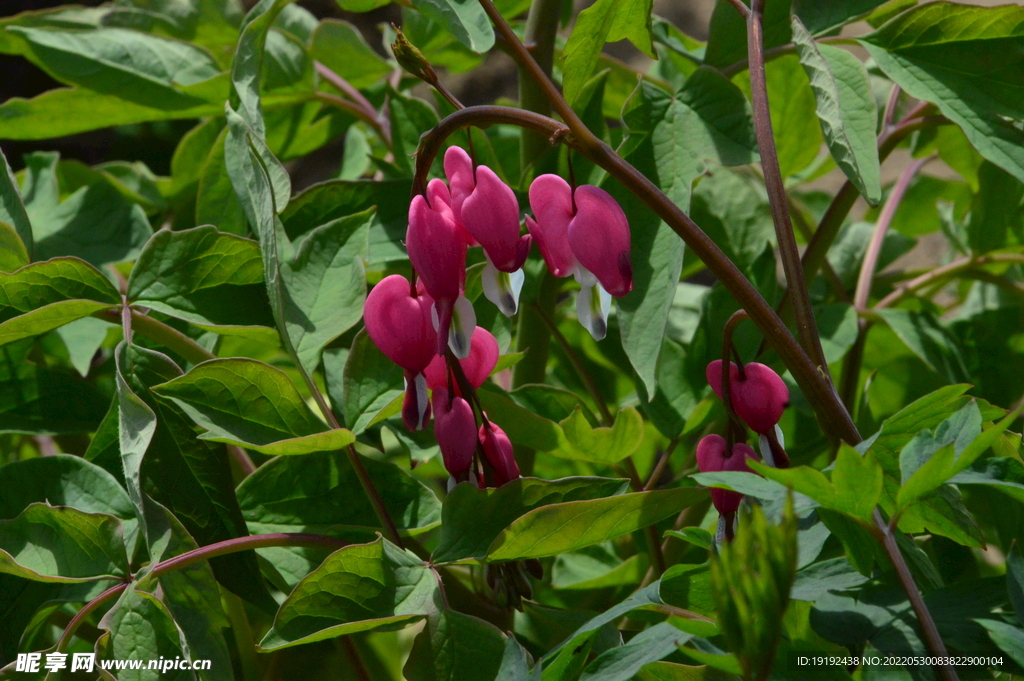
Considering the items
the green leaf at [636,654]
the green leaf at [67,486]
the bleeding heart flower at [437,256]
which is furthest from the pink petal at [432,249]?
the green leaf at [67,486]

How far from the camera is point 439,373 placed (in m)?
0.58

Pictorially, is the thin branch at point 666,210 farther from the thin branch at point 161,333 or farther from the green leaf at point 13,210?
the green leaf at point 13,210

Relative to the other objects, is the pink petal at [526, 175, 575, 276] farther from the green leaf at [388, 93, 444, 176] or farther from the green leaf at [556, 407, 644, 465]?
the green leaf at [388, 93, 444, 176]

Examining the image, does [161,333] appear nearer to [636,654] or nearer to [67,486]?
[67,486]

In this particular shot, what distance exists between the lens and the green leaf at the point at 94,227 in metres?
0.86

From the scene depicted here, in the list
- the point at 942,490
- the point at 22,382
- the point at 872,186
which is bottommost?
the point at 22,382

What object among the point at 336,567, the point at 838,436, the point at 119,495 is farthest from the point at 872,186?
the point at 119,495

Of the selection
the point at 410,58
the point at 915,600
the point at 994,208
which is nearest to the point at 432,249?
the point at 410,58

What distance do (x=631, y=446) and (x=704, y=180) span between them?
1.36 ft

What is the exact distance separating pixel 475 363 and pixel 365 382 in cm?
10

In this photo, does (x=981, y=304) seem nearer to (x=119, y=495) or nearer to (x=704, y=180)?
(x=704, y=180)

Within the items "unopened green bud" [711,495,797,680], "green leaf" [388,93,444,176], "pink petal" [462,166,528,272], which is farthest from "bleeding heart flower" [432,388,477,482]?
"green leaf" [388,93,444,176]

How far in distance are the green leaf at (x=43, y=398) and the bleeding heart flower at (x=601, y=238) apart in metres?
0.48

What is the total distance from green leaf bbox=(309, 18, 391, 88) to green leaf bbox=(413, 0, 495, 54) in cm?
40
